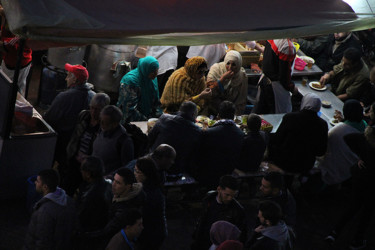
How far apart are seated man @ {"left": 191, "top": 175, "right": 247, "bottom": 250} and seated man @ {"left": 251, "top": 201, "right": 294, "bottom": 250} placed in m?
0.40

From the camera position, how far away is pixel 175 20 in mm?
6141

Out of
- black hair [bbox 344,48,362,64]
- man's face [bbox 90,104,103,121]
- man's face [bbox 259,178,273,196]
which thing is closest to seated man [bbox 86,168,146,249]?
man's face [bbox 259,178,273,196]

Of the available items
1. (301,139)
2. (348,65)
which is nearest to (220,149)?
(301,139)

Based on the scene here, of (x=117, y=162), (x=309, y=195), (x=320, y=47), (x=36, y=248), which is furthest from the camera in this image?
(x=320, y=47)

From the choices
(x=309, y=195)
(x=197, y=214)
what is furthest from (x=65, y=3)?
(x=309, y=195)

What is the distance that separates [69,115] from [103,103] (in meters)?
0.72

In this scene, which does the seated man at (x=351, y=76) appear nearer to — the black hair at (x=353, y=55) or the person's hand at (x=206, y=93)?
the black hair at (x=353, y=55)

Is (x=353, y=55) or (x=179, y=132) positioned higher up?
(x=353, y=55)

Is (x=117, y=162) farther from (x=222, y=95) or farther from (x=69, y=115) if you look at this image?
(x=222, y=95)

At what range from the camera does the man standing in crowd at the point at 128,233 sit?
4684mm

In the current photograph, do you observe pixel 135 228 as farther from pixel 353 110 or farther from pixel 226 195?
pixel 353 110

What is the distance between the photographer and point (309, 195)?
8.18 m

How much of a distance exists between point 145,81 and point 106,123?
5.68ft

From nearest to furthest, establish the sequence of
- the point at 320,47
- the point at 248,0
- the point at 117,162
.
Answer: the point at 117,162, the point at 248,0, the point at 320,47
